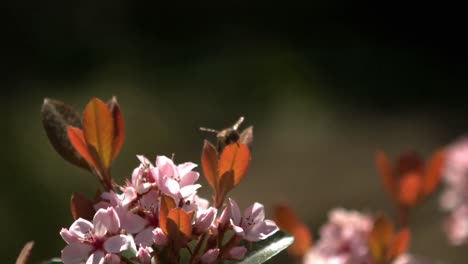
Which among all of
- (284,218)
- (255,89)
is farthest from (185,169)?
(255,89)

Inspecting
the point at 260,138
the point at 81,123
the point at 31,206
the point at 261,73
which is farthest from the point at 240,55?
the point at 81,123

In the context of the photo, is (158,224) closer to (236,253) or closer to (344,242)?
(236,253)

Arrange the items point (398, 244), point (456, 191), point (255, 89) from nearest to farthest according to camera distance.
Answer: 1. point (398, 244)
2. point (456, 191)
3. point (255, 89)

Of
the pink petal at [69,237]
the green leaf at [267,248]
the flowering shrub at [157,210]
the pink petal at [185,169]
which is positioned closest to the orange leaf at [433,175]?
the flowering shrub at [157,210]

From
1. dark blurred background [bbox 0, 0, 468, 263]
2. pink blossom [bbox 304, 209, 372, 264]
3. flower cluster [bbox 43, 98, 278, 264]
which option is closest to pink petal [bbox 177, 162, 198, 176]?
flower cluster [bbox 43, 98, 278, 264]

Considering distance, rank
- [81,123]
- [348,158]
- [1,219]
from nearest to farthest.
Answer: [81,123], [1,219], [348,158]

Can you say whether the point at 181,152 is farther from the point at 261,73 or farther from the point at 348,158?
the point at 261,73
